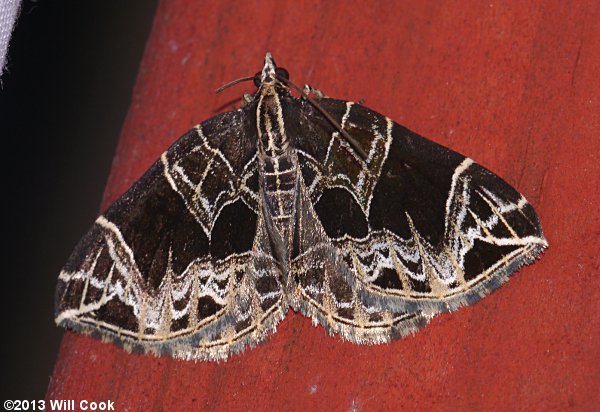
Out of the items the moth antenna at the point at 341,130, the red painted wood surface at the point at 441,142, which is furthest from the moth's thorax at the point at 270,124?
the red painted wood surface at the point at 441,142

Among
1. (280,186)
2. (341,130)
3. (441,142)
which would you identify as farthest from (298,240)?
(441,142)

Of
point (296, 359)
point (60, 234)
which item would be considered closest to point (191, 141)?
point (296, 359)

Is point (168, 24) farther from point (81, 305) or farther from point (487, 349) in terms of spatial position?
point (487, 349)

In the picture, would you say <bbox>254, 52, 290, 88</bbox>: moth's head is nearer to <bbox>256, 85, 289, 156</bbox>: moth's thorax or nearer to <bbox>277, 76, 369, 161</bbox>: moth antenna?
<bbox>256, 85, 289, 156</bbox>: moth's thorax

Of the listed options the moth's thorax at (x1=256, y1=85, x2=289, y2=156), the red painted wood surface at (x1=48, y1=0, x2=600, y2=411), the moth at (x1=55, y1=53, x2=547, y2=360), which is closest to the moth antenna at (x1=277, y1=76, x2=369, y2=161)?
the moth at (x1=55, y1=53, x2=547, y2=360)

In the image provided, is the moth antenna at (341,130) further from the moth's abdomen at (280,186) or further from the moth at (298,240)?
the moth's abdomen at (280,186)

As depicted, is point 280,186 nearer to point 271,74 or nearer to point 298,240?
point 298,240
